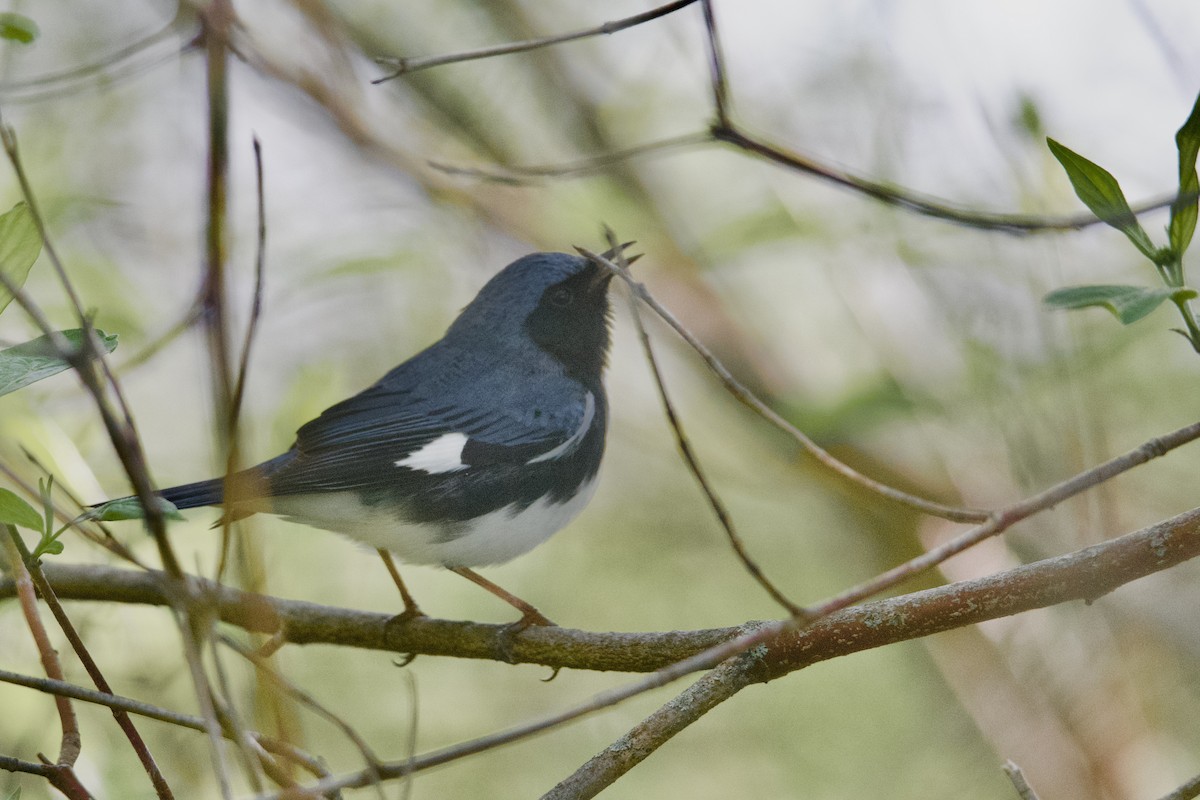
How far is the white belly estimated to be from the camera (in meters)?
2.80

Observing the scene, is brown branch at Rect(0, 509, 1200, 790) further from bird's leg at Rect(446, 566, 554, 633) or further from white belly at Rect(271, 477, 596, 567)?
white belly at Rect(271, 477, 596, 567)

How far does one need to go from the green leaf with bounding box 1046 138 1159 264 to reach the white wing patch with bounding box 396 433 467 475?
183cm

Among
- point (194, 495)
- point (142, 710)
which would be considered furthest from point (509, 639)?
point (142, 710)

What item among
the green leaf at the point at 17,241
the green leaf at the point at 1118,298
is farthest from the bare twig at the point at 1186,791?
the green leaf at the point at 17,241

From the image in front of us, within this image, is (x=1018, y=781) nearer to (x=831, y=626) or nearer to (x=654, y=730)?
(x=831, y=626)

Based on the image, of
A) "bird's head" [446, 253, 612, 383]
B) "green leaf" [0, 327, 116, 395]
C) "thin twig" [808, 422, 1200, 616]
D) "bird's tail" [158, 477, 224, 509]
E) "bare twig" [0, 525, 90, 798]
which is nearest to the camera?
"thin twig" [808, 422, 1200, 616]

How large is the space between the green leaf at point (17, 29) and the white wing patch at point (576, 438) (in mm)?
1704

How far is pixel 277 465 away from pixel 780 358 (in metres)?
2.16

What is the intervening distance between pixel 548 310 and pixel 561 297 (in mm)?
63

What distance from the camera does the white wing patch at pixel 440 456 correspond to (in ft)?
9.48

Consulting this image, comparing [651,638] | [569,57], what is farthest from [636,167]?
[651,638]

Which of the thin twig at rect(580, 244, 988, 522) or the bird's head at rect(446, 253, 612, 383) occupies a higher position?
the bird's head at rect(446, 253, 612, 383)

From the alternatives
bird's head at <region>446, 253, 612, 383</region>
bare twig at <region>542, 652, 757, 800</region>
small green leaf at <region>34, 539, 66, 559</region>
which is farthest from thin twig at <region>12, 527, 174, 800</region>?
bird's head at <region>446, 253, 612, 383</region>

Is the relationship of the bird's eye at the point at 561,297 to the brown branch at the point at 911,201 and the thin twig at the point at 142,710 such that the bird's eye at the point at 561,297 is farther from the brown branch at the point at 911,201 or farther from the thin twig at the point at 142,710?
the thin twig at the point at 142,710
